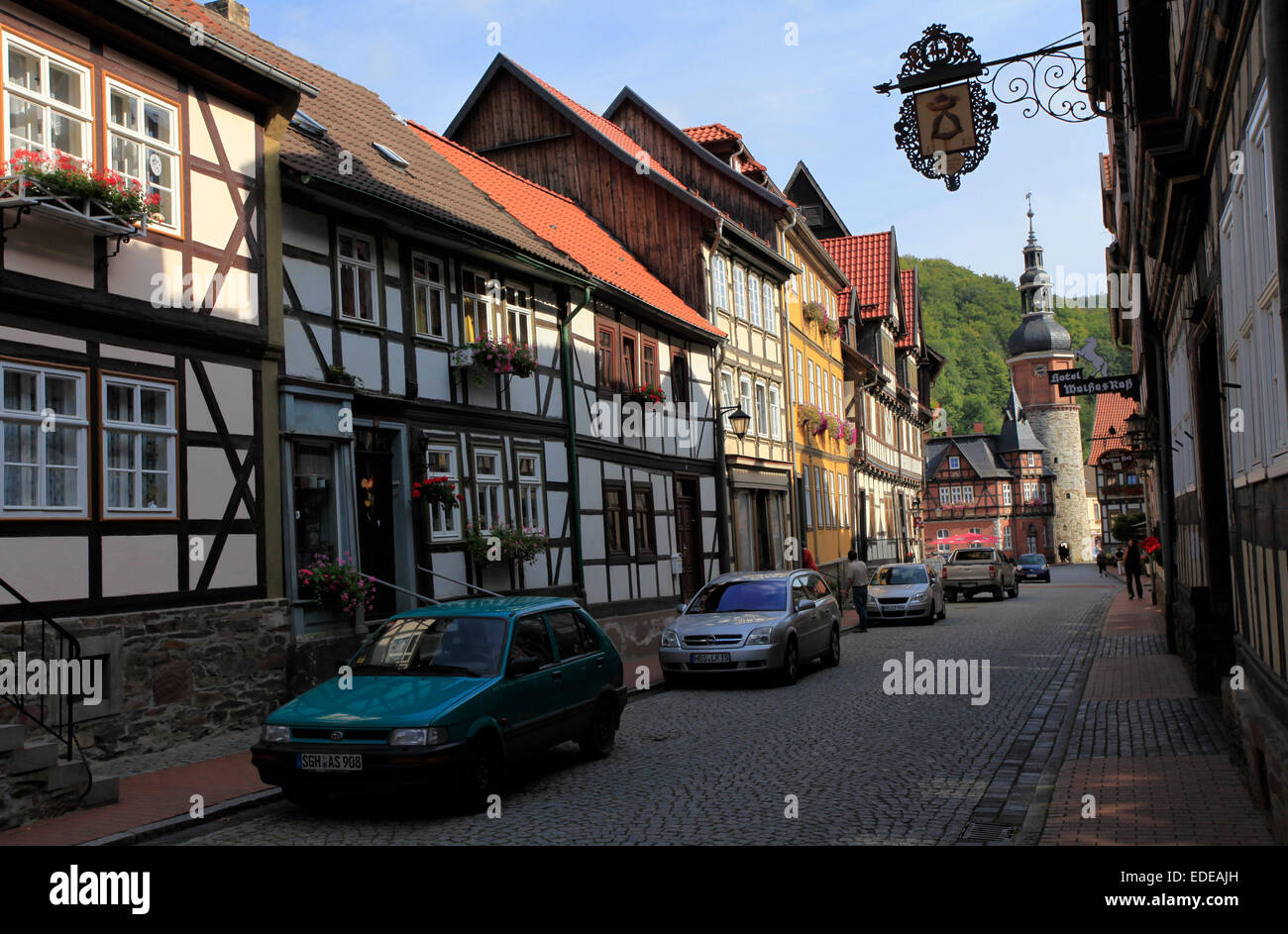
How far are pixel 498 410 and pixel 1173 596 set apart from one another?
10951 mm

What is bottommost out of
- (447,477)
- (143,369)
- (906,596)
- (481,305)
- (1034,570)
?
(1034,570)

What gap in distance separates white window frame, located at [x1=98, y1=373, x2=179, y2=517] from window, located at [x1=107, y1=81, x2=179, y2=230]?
5.60 ft

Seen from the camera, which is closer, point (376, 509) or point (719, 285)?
point (376, 509)

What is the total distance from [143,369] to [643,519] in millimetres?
13067

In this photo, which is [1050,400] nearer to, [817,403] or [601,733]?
[817,403]

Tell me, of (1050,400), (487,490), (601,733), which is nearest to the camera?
(601,733)

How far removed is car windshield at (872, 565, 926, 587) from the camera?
2873 cm

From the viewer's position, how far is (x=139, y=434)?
38.1 ft

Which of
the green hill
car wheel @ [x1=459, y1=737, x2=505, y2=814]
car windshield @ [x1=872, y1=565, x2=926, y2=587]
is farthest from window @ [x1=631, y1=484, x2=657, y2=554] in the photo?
the green hill

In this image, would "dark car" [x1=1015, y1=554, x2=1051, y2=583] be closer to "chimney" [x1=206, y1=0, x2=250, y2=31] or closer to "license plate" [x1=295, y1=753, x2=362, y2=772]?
"chimney" [x1=206, y1=0, x2=250, y2=31]

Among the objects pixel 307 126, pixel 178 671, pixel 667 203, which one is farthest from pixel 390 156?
pixel 667 203

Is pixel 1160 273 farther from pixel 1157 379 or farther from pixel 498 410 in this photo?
pixel 498 410

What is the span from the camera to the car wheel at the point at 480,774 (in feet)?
28.2

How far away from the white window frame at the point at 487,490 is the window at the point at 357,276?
2940 mm
